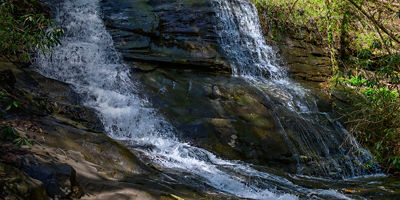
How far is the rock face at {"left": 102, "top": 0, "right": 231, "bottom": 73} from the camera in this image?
30.0 feet

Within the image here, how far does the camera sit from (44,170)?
2.91 m

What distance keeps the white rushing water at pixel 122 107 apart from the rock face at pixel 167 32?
0.47 metres

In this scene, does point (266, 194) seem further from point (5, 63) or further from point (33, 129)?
point (5, 63)

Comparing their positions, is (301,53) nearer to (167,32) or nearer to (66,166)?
(167,32)

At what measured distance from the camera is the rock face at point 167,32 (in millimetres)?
9156

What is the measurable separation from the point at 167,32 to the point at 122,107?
3.36m

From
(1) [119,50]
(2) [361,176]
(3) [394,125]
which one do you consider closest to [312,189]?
(2) [361,176]

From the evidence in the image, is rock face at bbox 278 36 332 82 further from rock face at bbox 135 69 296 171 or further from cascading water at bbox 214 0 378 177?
rock face at bbox 135 69 296 171

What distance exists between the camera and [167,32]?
382 inches

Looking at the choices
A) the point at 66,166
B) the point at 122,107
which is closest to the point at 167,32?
the point at 122,107

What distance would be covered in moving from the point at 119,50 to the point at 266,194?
6.17m

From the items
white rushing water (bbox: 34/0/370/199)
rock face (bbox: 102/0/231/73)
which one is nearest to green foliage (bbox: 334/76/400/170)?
white rushing water (bbox: 34/0/370/199)

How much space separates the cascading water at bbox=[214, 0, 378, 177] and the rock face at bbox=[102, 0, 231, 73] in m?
0.53

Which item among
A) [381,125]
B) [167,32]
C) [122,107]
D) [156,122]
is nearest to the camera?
[156,122]
